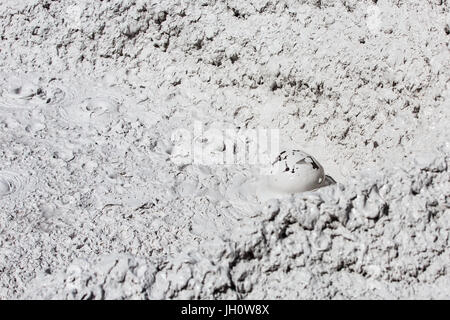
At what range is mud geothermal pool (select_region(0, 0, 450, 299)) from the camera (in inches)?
101

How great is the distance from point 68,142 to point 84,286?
6.29ft

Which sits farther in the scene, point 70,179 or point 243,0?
point 243,0

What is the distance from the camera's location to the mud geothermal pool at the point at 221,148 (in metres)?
2.56

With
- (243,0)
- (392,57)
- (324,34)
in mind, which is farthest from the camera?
(243,0)

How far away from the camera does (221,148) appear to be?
13.6 feet

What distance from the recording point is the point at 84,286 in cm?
246

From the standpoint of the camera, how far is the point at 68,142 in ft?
13.7

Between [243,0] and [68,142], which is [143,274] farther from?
[243,0]

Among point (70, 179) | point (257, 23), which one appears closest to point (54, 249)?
point (70, 179)

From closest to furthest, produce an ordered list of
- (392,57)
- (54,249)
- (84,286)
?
(84,286) → (54,249) → (392,57)

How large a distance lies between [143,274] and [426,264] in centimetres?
122

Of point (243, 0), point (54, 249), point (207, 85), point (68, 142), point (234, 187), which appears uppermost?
point (243, 0)

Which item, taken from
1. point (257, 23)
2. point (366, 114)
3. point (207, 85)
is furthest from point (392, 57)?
point (207, 85)

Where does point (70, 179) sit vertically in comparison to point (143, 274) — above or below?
above
